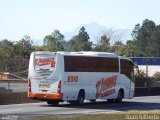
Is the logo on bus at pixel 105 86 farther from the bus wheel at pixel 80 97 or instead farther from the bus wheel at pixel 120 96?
the bus wheel at pixel 80 97

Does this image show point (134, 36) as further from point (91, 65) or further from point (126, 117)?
point (126, 117)

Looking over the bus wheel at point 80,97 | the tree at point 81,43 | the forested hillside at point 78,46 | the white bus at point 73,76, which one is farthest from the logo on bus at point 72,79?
the tree at point 81,43

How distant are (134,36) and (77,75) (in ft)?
426

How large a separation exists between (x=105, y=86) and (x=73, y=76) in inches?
137

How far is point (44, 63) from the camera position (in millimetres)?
30562

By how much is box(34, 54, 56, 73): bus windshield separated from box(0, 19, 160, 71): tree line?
2229 centimetres

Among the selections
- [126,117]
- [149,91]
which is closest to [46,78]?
[126,117]

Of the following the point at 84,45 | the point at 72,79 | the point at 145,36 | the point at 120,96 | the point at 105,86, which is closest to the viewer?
the point at 72,79

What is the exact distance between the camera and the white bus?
30.2m

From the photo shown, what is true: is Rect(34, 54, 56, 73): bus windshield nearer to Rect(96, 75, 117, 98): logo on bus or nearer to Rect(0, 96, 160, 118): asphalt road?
Rect(0, 96, 160, 118): asphalt road

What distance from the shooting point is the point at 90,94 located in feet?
107

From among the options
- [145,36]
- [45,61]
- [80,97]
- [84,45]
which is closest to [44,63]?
[45,61]

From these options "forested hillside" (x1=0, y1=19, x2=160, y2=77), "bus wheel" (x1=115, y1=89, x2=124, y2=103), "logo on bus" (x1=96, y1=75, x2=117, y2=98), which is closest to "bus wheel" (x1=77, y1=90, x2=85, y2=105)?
"logo on bus" (x1=96, y1=75, x2=117, y2=98)

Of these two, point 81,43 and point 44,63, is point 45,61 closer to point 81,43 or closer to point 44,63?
point 44,63
